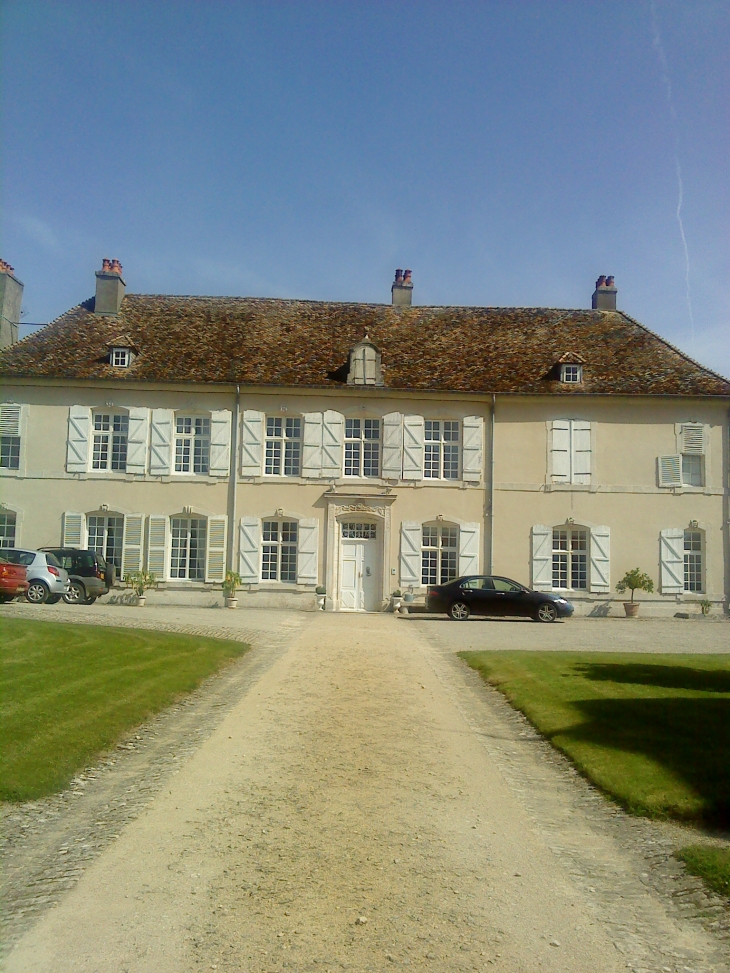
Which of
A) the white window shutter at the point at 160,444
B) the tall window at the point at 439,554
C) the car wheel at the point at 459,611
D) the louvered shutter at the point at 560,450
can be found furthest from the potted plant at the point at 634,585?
the white window shutter at the point at 160,444

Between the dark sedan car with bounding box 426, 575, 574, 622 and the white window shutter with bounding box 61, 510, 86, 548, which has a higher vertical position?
the white window shutter with bounding box 61, 510, 86, 548

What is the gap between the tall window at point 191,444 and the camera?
25.4m

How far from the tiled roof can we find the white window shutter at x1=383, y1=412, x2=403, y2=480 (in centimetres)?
97

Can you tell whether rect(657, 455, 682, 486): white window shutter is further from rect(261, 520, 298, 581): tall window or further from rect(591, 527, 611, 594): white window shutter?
rect(261, 520, 298, 581): tall window

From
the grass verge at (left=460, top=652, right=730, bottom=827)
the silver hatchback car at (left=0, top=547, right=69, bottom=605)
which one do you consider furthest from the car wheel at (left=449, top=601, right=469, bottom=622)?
the silver hatchback car at (left=0, top=547, right=69, bottom=605)

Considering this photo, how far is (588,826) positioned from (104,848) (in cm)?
332

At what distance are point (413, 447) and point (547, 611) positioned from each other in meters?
5.91

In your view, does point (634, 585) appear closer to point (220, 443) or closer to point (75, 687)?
point (220, 443)

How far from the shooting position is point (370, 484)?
25.0 m

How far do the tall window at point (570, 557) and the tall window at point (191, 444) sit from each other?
1019 centimetres

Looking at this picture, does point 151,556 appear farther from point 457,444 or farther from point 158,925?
point 158,925

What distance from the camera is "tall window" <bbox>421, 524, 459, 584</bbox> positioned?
25002 mm

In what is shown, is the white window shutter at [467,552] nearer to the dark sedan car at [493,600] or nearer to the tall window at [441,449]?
the tall window at [441,449]

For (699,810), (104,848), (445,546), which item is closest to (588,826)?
(699,810)
